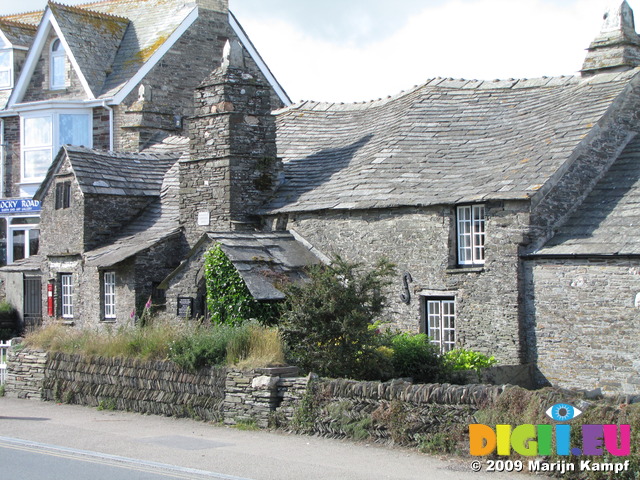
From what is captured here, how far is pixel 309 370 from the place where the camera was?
1512cm

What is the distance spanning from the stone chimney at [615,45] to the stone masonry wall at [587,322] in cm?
701

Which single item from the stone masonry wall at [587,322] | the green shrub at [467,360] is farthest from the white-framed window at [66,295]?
the stone masonry wall at [587,322]

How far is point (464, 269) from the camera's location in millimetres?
18859

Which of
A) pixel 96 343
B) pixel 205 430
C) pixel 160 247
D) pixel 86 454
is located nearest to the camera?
pixel 86 454

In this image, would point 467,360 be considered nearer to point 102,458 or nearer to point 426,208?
point 426,208

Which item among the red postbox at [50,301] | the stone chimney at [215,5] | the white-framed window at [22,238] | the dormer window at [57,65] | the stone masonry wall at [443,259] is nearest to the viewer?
the stone masonry wall at [443,259]

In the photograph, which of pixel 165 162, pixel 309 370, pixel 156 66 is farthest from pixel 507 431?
pixel 156 66

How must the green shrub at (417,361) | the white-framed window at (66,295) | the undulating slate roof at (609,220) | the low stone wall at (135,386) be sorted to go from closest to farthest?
1. the low stone wall at (135,386)
2. the green shrub at (417,361)
3. the undulating slate roof at (609,220)
4. the white-framed window at (66,295)

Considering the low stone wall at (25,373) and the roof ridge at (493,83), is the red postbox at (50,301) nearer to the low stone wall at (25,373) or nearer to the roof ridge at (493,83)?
the low stone wall at (25,373)

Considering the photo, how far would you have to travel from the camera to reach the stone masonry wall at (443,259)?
18125mm

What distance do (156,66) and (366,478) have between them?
2455cm

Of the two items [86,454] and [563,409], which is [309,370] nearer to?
[86,454]

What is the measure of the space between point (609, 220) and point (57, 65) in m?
22.6

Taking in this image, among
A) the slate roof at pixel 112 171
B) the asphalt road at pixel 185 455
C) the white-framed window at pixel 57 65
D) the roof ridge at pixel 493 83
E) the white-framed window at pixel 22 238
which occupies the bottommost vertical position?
the asphalt road at pixel 185 455
